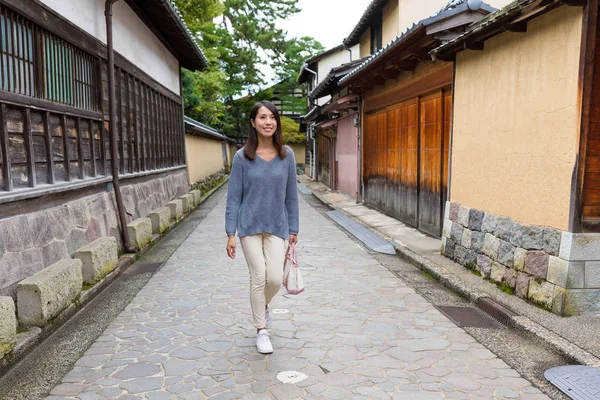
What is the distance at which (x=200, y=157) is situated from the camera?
81.9ft

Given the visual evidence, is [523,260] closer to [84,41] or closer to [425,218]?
[425,218]

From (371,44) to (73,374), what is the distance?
19.8 metres

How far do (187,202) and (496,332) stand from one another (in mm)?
12238

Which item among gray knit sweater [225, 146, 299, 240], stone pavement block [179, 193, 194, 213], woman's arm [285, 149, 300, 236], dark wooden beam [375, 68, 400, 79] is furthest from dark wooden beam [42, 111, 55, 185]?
stone pavement block [179, 193, 194, 213]

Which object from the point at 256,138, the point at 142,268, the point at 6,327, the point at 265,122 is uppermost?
the point at 265,122

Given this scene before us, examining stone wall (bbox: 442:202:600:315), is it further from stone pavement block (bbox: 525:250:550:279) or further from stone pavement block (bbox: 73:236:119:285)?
stone pavement block (bbox: 73:236:119:285)

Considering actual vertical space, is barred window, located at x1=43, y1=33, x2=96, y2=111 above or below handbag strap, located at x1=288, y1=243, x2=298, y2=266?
above

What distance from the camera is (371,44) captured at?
2136 centimetres

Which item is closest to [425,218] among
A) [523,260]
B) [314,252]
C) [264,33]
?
[314,252]

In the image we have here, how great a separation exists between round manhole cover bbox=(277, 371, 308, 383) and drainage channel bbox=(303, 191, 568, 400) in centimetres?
191

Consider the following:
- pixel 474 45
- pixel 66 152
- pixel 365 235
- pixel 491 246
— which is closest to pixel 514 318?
pixel 491 246

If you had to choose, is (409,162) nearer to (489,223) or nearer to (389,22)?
(489,223)

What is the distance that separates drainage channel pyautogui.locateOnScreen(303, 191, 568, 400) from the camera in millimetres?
4239

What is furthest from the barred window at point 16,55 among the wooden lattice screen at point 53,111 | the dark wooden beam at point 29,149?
the dark wooden beam at point 29,149
